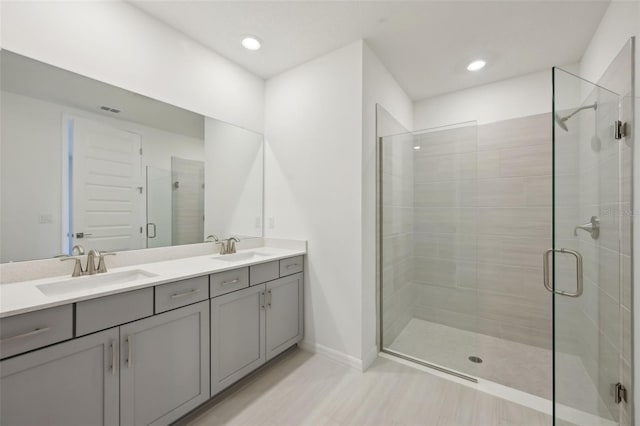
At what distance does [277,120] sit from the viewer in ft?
8.66

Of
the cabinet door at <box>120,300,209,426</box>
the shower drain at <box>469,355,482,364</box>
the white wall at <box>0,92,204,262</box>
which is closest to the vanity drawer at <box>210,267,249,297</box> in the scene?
the cabinet door at <box>120,300,209,426</box>

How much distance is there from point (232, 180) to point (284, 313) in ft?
4.37

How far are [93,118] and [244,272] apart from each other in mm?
1374

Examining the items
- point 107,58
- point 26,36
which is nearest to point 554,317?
point 107,58

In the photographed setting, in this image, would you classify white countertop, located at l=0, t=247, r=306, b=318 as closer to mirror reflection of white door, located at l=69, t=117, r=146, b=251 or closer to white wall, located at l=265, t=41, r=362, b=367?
mirror reflection of white door, located at l=69, t=117, r=146, b=251

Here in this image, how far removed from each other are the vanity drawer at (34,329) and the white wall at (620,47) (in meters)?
2.63

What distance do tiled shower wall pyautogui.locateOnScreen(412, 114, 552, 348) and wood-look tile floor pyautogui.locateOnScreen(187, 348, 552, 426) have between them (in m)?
0.69

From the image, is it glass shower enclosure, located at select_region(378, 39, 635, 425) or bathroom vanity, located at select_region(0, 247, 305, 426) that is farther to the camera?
glass shower enclosure, located at select_region(378, 39, 635, 425)

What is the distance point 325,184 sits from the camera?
230cm

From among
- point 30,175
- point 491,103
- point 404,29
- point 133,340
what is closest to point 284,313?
point 133,340

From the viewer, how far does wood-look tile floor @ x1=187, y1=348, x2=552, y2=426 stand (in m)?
1.58

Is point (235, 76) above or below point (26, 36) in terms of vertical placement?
above

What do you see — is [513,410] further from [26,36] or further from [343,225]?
[26,36]

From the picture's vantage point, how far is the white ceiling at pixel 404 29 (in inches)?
69.8
